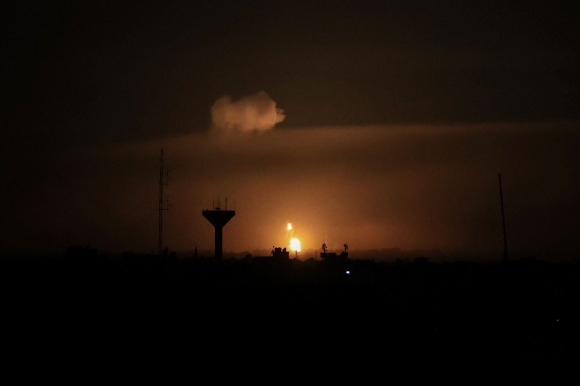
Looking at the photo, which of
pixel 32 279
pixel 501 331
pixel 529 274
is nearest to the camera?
pixel 32 279

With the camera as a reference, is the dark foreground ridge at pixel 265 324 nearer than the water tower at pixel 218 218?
Yes

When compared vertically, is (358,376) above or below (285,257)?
below

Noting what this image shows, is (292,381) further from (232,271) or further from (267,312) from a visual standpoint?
(232,271)

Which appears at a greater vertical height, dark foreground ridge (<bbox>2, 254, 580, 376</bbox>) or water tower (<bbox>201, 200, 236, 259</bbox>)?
water tower (<bbox>201, 200, 236, 259</bbox>)

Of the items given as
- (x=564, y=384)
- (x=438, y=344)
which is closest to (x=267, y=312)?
(x=438, y=344)

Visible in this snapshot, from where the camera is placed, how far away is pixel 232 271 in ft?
186

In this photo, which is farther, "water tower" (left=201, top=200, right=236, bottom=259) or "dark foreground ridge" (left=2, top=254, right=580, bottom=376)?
"water tower" (left=201, top=200, right=236, bottom=259)

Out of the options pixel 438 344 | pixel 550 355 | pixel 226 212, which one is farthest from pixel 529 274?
pixel 226 212

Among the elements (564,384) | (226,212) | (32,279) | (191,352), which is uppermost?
(226,212)

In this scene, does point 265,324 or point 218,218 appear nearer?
point 265,324

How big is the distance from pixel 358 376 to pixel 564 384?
10.7m

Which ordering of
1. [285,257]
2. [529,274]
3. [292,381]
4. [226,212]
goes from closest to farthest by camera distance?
[292,381] < [529,274] < [226,212] < [285,257]

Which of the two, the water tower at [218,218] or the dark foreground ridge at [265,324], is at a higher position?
the water tower at [218,218]

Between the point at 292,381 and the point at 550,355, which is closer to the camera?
the point at 292,381
